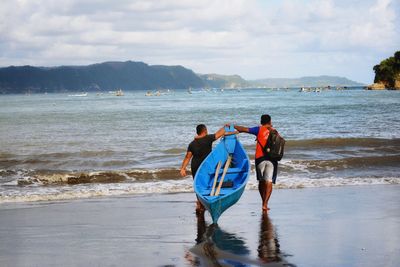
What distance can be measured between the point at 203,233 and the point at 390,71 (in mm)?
132141

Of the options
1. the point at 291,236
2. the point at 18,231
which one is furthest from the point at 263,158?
the point at 18,231

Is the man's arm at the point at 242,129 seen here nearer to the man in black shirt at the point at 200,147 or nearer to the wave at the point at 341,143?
the man in black shirt at the point at 200,147

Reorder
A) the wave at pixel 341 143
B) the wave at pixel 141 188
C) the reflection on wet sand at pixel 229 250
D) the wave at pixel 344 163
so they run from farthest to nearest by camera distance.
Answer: the wave at pixel 341 143 → the wave at pixel 344 163 → the wave at pixel 141 188 → the reflection on wet sand at pixel 229 250

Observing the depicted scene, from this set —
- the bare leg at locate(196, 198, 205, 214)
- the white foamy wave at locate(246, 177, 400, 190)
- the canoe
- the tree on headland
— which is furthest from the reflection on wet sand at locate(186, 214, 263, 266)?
the tree on headland

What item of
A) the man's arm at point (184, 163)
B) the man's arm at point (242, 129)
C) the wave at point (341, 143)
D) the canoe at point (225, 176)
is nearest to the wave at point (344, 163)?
the wave at point (341, 143)

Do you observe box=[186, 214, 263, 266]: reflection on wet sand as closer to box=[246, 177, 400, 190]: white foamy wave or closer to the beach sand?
the beach sand

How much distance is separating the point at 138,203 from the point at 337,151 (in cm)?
1180

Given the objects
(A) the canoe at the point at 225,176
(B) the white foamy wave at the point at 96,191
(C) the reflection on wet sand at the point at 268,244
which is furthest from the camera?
(B) the white foamy wave at the point at 96,191

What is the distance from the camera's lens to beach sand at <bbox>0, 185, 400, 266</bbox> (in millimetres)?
6973

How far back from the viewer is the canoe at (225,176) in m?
8.95

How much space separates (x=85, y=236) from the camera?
27.7 ft

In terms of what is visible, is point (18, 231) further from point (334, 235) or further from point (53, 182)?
point (53, 182)

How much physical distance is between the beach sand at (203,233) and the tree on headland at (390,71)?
125 metres

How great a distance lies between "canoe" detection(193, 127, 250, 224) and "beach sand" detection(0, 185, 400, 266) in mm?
385
